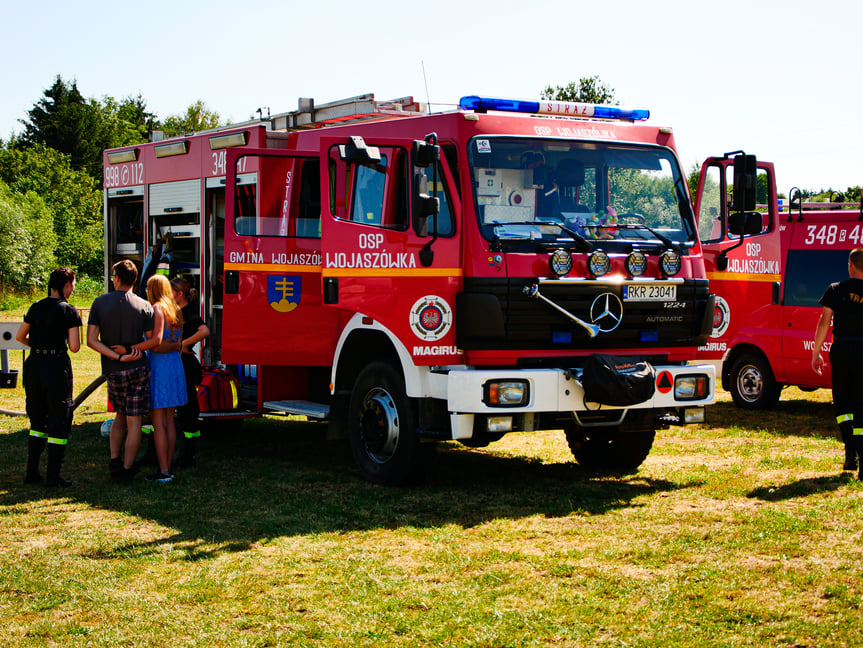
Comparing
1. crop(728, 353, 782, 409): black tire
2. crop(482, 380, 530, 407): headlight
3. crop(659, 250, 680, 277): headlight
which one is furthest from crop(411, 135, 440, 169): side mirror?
crop(728, 353, 782, 409): black tire

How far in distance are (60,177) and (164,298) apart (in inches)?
2259

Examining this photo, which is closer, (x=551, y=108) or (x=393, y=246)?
(x=393, y=246)

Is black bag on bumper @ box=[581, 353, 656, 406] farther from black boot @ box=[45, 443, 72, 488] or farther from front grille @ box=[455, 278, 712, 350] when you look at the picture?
black boot @ box=[45, 443, 72, 488]

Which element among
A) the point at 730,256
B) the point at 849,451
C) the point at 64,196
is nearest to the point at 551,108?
the point at 730,256

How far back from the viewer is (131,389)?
8711mm

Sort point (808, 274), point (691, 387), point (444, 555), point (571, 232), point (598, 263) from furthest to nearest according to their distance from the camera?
point (808, 274), point (691, 387), point (571, 232), point (598, 263), point (444, 555)

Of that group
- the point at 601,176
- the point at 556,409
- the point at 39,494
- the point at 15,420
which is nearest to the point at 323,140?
the point at 601,176

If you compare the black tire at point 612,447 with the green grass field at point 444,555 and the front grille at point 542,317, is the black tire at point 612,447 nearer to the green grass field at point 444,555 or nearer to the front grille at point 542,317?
the green grass field at point 444,555

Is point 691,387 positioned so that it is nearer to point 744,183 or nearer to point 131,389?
point 744,183

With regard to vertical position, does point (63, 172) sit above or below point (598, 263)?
above

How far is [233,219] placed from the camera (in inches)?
365

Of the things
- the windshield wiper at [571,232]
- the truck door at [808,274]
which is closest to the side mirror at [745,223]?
the windshield wiper at [571,232]

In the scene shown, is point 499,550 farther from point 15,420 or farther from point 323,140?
point 15,420

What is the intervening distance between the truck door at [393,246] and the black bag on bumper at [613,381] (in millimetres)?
1020
